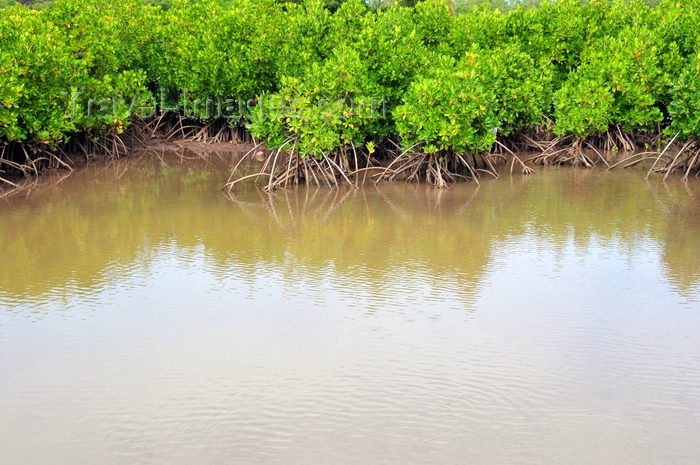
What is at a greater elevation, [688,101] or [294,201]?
[688,101]

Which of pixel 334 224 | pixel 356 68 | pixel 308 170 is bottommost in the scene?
pixel 334 224

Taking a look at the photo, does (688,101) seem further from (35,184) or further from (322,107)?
(35,184)

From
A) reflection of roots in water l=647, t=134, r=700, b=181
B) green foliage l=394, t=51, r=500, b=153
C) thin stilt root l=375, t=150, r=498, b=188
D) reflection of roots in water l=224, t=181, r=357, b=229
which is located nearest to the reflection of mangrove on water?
reflection of roots in water l=224, t=181, r=357, b=229

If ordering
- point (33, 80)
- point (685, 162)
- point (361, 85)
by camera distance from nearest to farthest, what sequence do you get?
1. point (33, 80)
2. point (361, 85)
3. point (685, 162)

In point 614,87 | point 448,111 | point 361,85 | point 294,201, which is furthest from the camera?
point 614,87

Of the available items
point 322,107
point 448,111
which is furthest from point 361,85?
point 448,111

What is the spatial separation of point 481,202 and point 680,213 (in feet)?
7.32

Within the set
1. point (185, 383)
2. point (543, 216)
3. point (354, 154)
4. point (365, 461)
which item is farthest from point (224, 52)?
point (365, 461)

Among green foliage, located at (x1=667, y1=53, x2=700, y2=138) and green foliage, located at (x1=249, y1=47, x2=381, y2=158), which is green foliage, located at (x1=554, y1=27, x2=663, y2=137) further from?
green foliage, located at (x1=249, y1=47, x2=381, y2=158)

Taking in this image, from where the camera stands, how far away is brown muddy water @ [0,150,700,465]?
4.47 meters

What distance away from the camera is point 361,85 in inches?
432

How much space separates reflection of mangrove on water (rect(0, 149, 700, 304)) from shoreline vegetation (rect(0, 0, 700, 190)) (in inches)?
26.7

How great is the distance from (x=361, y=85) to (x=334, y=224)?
99.2 inches

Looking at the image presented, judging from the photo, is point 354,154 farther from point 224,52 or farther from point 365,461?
point 365,461
